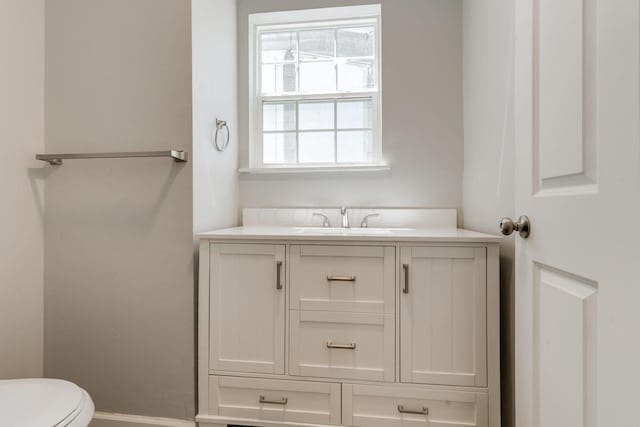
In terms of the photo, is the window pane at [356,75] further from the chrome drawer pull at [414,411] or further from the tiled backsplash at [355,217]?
the chrome drawer pull at [414,411]

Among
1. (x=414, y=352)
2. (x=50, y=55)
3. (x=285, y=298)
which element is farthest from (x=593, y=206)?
(x=50, y=55)

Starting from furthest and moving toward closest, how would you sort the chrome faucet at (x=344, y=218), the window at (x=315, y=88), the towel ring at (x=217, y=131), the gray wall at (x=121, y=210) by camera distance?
the window at (x=315, y=88) → the chrome faucet at (x=344, y=218) → the towel ring at (x=217, y=131) → the gray wall at (x=121, y=210)

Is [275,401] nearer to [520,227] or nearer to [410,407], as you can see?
[410,407]

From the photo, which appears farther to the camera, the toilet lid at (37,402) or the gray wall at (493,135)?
the gray wall at (493,135)

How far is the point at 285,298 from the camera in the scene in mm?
1401

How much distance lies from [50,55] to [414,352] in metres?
2.16

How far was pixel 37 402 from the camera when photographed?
38.0 inches

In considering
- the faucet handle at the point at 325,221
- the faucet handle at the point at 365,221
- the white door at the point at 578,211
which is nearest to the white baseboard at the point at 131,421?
the faucet handle at the point at 325,221

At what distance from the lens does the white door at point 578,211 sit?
0.52 metres

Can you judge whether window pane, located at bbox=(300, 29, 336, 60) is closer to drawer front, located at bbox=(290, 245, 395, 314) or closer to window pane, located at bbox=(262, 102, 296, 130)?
window pane, located at bbox=(262, 102, 296, 130)

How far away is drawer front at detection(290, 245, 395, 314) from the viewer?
4.42 ft

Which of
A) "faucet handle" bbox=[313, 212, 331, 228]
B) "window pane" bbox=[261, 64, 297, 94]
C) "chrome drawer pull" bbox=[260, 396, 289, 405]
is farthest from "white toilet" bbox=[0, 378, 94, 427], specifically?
"window pane" bbox=[261, 64, 297, 94]

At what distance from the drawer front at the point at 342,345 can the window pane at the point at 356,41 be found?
1.61m

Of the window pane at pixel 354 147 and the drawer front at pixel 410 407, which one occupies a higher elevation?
the window pane at pixel 354 147
